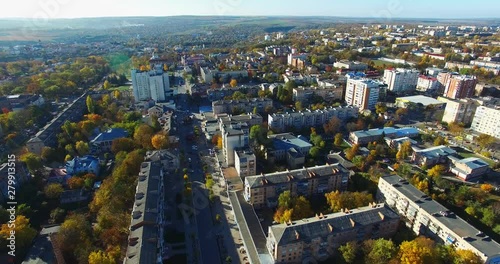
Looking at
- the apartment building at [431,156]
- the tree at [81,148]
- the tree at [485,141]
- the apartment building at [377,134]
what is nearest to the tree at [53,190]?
the tree at [81,148]

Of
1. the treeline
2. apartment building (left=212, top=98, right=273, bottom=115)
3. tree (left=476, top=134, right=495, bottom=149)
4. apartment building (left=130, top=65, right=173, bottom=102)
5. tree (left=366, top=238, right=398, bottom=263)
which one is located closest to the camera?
tree (left=366, top=238, right=398, bottom=263)

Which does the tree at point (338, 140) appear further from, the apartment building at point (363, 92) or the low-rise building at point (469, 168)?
the apartment building at point (363, 92)

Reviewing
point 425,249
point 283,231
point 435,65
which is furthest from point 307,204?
point 435,65

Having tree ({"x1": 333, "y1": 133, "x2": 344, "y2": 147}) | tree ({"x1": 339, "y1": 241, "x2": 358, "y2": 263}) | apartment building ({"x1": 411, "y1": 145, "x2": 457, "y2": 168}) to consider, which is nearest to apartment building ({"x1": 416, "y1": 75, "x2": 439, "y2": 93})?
apartment building ({"x1": 411, "y1": 145, "x2": 457, "y2": 168})

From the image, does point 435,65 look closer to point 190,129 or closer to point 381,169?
point 381,169

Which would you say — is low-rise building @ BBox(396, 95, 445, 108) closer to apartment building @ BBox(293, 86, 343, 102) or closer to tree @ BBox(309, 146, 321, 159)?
apartment building @ BBox(293, 86, 343, 102)

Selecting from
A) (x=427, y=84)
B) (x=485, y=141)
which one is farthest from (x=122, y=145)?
(x=427, y=84)
